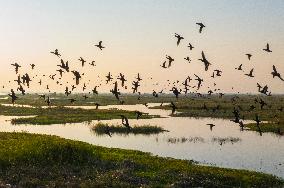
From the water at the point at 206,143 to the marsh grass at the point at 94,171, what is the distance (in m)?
7.24

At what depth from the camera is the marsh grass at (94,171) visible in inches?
1261

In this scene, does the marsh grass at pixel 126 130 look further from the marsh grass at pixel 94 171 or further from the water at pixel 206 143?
the marsh grass at pixel 94 171

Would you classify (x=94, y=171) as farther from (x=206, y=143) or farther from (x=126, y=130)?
(x=126, y=130)

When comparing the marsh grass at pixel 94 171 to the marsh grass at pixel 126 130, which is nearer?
the marsh grass at pixel 94 171

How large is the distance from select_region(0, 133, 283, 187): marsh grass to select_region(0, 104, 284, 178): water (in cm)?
724

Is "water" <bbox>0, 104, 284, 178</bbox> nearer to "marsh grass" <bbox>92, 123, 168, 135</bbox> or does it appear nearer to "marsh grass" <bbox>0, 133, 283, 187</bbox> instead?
"marsh grass" <bbox>92, 123, 168, 135</bbox>

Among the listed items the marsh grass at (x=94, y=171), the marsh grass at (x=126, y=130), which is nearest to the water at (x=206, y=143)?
the marsh grass at (x=126, y=130)

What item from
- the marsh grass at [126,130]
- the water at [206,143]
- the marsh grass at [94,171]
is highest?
the marsh grass at [94,171]

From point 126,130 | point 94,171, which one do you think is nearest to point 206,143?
point 126,130

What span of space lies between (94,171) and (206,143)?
29561 mm

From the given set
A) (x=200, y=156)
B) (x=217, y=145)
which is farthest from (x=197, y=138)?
(x=200, y=156)

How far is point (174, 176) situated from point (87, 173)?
6232 millimetres

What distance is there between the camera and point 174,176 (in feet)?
115

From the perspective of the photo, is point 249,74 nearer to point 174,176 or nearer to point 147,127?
point 174,176
